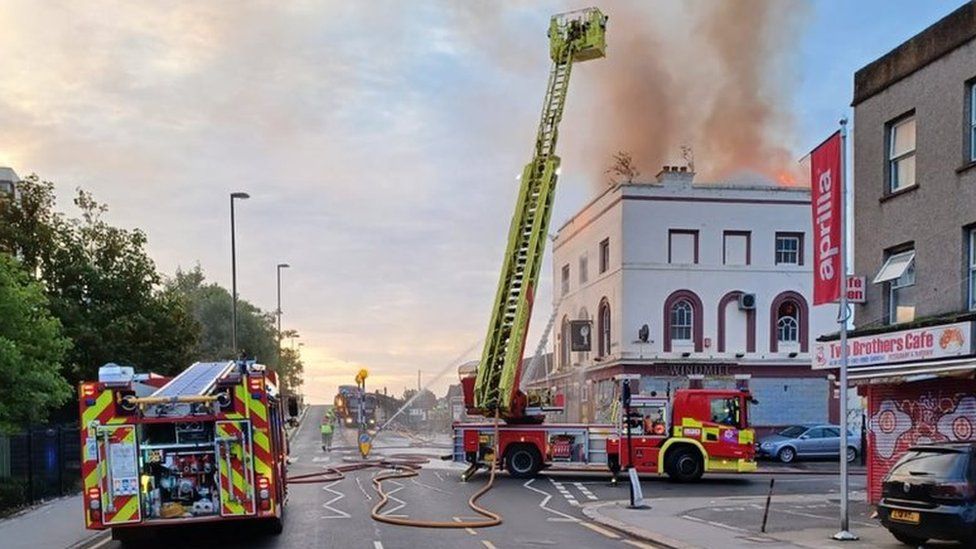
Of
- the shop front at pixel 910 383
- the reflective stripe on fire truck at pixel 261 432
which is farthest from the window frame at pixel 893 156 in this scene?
the reflective stripe on fire truck at pixel 261 432

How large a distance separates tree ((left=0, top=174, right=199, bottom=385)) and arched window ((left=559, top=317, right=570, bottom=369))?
22.3 metres

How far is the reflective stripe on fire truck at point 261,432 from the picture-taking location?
13.3 meters

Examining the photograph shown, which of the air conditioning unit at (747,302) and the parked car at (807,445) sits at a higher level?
the air conditioning unit at (747,302)

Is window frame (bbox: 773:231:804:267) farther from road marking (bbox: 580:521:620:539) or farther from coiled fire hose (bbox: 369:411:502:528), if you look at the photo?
road marking (bbox: 580:521:620:539)

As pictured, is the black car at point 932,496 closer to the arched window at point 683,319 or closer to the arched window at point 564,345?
the arched window at point 683,319

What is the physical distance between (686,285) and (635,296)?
2292 millimetres

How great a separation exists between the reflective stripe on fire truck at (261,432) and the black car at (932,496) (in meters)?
8.84

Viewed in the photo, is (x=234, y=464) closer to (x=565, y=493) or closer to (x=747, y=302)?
(x=565, y=493)

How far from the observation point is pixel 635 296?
1618 inches

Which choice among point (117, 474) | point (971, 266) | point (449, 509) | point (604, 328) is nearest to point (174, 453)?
point (117, 474)

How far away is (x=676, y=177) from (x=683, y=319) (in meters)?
6.11

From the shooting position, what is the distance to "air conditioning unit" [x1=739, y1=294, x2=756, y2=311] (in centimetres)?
4109

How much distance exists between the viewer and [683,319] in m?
41.5

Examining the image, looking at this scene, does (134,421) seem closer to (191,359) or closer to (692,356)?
(191,359)
